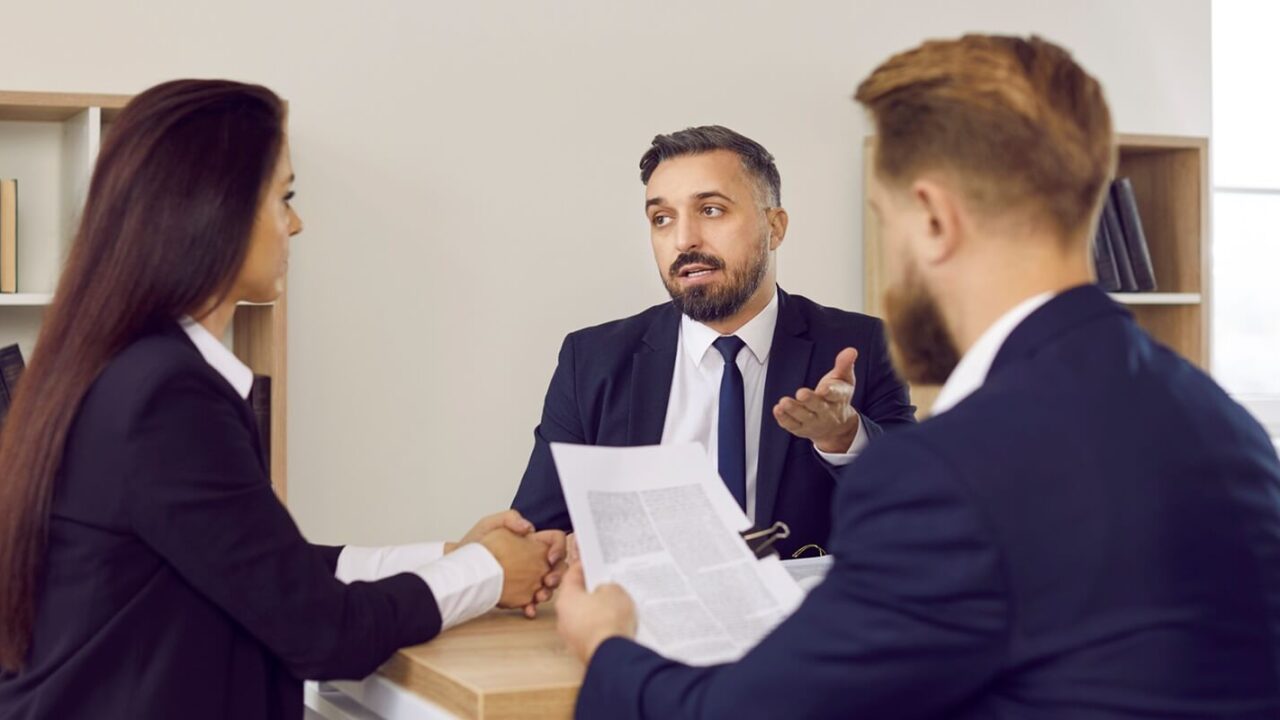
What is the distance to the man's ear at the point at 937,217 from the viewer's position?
3.88 ft

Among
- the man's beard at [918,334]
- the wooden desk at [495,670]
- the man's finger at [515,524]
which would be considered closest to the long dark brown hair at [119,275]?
the wooden desk at [495,670]

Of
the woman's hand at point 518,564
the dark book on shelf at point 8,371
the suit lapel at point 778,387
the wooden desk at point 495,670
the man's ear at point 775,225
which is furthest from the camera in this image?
the dark book on shelf at point 8,371

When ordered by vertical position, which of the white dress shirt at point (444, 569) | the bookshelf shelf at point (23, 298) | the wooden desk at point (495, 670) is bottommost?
the wooden desk at point (495, 670)

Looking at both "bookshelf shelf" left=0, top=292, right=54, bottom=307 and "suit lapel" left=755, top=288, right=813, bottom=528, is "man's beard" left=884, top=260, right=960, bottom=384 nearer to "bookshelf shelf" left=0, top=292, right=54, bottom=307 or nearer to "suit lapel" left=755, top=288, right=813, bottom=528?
"suit lapel" left=755, top=288, right=813, bottom=528

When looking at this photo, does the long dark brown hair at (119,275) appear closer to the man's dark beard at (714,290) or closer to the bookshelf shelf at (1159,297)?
the man's dark beard at (714,290)

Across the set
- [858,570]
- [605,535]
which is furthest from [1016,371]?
[605,535]

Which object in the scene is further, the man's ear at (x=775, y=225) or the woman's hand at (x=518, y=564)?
the man's ear at (x=775, y=225)

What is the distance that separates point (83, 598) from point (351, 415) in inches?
86.0

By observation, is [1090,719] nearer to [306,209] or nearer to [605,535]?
[605,535]

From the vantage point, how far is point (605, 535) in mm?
1543

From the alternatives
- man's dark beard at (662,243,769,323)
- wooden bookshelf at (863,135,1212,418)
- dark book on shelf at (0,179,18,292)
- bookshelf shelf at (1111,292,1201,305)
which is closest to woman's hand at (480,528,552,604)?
man's dark beard at (662,243,769,323)

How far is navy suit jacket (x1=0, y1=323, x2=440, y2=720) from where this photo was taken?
1444 mm

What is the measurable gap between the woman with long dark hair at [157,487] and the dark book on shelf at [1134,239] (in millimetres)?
3000

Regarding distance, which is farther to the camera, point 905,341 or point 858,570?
point 905,341
